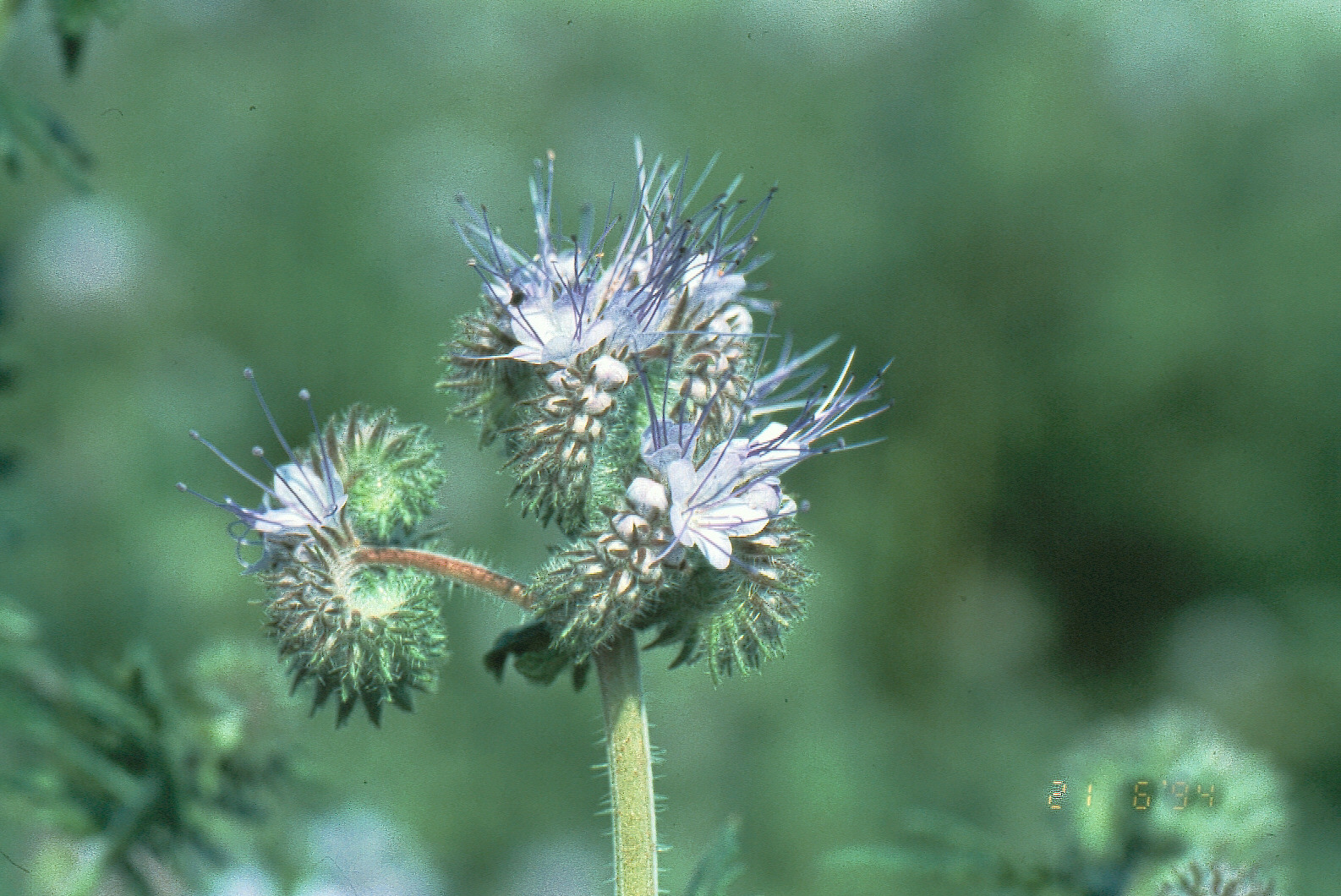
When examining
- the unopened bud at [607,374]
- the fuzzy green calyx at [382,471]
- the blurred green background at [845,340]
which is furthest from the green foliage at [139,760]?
the blurred green background at [845,340]

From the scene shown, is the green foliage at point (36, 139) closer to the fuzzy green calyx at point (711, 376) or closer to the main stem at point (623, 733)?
the main stem at point (623, 733)

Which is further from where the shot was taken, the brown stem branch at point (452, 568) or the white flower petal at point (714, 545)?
the brown stem branch at point (452, 568)

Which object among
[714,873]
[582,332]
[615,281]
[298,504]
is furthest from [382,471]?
[714,873]

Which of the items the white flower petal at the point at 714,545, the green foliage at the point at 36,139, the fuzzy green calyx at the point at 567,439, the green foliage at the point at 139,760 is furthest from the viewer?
the green foliage at the point at 139,760

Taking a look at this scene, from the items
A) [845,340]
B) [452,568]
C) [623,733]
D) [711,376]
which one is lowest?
[623,733]

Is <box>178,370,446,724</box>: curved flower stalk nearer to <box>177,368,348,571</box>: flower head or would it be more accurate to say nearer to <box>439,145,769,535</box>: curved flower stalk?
<box>177,368,348,571</box>: flower head

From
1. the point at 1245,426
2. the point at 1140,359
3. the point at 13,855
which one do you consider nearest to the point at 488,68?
the point at 1140,359

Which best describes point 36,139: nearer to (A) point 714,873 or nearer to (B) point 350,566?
(B) point 350,566
